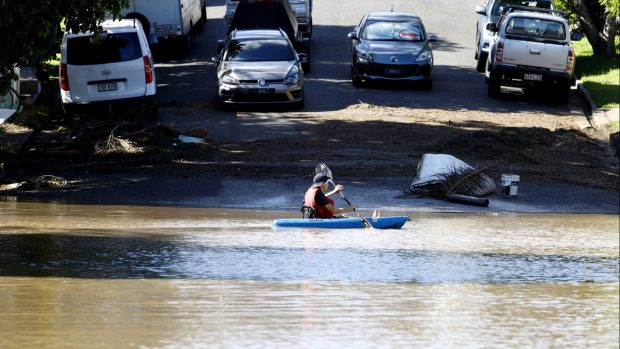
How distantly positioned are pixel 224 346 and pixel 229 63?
1628cm

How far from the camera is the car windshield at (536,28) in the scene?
27500 mm

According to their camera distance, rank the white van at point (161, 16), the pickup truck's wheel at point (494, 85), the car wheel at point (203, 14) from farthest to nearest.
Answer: the car wheel at point (203, 14), the white van at point (161, 16), the pickup truck's wheel at point (494, 85)

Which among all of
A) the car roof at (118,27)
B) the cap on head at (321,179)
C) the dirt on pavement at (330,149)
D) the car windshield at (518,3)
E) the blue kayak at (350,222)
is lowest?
the dirt on pavement at (330,149)

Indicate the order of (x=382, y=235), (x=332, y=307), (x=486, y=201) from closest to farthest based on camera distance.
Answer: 1. (x=332, y=307)
2. (x=382, y=235)
3. (x=486, y=201)

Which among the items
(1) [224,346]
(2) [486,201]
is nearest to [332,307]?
(1) [224,346]

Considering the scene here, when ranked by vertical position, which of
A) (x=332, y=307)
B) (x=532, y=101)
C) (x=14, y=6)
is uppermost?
(x=14, y=6)

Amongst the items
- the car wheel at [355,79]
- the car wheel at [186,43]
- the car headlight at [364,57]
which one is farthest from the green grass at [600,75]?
the car wheel at [186,43]

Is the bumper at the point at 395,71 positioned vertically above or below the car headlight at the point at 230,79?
below

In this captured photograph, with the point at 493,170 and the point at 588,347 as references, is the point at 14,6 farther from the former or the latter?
the point at 588,347

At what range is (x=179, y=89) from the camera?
1124 inches

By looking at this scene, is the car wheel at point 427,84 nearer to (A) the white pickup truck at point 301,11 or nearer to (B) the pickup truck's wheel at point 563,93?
(B) the pickup truck's wheel at point 563,93

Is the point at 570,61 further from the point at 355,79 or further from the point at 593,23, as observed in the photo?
the point at 593,23

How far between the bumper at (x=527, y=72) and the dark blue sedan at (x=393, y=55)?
189 cm

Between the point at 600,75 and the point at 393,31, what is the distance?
6.26m
